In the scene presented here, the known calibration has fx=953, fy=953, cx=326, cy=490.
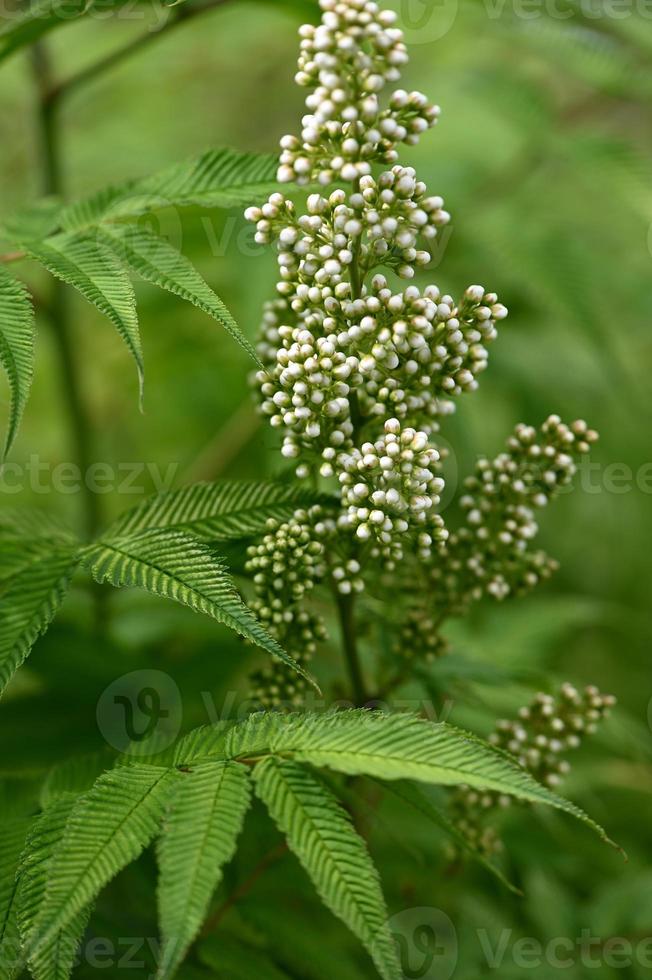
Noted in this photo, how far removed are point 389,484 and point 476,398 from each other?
248 cm

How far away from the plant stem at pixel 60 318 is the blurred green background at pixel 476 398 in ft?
0.92

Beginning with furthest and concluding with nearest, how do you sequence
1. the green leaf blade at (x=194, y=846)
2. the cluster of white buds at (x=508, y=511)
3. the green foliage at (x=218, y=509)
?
the cluster of white buds at (x=508, y=511) < the green foliage at (x=218, y=509) < the green leaf blade at (x=194, y=846)

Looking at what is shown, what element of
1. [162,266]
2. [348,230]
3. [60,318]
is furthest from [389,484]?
[60,318]

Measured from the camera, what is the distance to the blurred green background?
2762mm

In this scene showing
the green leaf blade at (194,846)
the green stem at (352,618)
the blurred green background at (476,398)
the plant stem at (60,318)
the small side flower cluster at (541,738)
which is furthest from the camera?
the plant stem at (60,318)

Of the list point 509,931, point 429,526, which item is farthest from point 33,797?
point 509,931

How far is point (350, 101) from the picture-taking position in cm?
183

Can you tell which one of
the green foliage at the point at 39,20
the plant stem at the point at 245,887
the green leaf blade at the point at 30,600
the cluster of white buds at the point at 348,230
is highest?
the green foliage at the point at 39,20

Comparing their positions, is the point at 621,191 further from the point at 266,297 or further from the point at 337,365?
the point at 337,365

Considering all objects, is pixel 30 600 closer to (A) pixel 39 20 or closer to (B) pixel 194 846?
(B) pixel 194 846

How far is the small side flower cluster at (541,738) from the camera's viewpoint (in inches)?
90.5

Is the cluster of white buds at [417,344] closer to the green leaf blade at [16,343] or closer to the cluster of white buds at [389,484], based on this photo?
the cluster of white buds at [389,484]

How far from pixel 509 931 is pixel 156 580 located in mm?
1862

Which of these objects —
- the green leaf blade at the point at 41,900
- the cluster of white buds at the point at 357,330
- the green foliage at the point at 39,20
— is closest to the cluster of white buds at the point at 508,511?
the cluster of white buds at the point at 357,330
